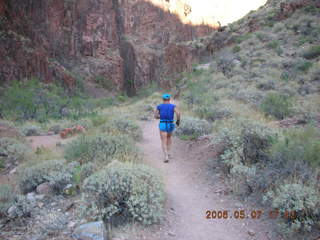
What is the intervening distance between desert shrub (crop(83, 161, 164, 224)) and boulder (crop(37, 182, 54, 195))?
1254 mm

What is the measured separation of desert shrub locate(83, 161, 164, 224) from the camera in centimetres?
370

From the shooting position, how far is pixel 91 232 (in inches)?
130

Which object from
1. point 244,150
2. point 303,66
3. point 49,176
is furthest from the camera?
point 303,66

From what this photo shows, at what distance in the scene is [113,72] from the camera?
152 ft

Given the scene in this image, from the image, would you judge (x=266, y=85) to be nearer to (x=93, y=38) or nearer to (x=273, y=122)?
(x=273, y=122)

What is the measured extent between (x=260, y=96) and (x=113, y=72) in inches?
1498

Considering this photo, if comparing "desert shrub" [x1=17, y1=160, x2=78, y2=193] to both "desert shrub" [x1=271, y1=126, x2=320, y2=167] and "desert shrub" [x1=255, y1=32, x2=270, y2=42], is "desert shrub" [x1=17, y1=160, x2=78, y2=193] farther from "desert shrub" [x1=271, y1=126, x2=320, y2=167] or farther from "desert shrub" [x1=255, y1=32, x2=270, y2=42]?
"desert shrub" [x1=255, y1=32, x2=270, y2=42]

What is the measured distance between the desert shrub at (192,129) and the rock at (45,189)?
426 centimetres

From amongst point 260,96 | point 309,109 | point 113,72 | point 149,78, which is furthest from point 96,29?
point 309,109

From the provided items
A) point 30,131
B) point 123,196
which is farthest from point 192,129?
point 30,131

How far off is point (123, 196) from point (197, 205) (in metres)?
1.35

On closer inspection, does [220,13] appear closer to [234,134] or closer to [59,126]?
[59,126]

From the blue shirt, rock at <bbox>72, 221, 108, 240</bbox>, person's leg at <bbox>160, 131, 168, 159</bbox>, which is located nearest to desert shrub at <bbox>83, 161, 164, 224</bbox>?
rock at <bbox>72, 221, 108, 240</bbox>
